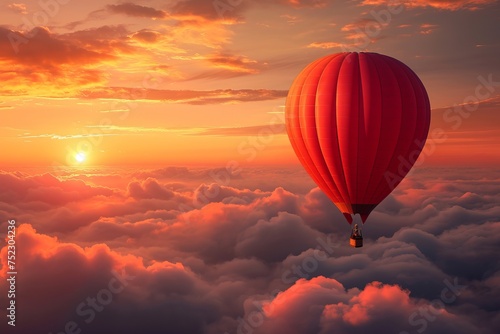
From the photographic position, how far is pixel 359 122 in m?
36.8

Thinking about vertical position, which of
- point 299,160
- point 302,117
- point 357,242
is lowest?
point 357,242

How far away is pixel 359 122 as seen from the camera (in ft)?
121

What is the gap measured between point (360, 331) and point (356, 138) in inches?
6963

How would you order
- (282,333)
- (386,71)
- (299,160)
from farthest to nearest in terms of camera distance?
(282,333) → (299,160) → (386,71)

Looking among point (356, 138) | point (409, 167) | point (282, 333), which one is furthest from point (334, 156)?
point (282, 333)

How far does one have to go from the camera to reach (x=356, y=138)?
37.0 metres

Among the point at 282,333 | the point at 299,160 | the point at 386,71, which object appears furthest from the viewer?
the point at 282,333

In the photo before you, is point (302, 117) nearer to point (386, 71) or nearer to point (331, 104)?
point (331, 104)

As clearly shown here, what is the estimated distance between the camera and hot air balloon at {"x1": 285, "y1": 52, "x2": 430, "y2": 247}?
36656mm

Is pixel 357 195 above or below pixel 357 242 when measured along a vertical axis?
above

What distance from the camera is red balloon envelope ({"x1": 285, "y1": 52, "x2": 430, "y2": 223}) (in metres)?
36.7

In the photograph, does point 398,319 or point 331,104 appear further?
point 398,319

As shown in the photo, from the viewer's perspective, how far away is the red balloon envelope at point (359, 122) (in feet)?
120

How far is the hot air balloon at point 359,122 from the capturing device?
36.7 m
